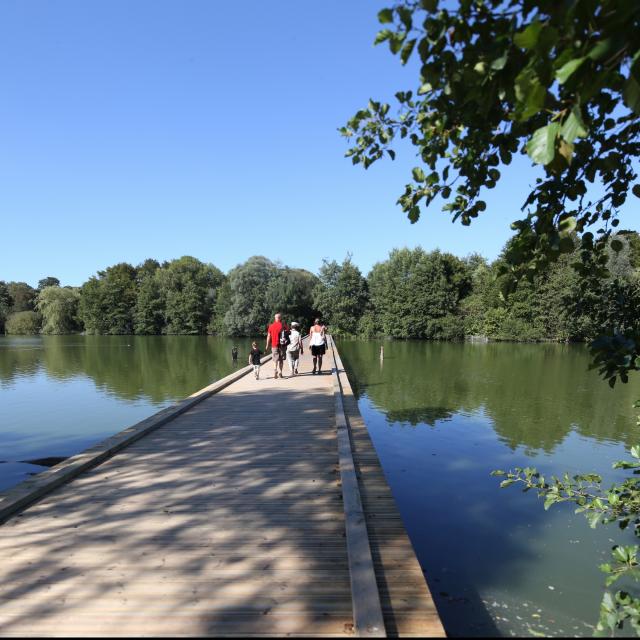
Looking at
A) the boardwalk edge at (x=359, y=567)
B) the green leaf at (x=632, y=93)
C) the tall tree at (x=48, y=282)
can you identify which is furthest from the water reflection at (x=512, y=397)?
the tall tree at (x=48, y=282)

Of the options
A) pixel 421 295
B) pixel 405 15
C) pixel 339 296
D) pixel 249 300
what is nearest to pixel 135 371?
pixel 405 15

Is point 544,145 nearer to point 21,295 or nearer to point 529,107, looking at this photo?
point 529,107

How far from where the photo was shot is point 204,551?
3.17m

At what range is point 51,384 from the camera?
17891 millimetres

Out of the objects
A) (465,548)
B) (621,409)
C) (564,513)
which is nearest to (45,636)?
(465,548)

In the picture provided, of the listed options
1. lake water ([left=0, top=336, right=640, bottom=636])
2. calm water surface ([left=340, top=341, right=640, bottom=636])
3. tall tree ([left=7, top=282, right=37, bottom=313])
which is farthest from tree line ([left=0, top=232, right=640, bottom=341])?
calm water surface ([left=340, top=341, right=640, bottom=636])

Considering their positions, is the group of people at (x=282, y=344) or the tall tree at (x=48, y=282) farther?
the tall tree at (x=48, y=282)

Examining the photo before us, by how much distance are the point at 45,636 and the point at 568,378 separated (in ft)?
65.9

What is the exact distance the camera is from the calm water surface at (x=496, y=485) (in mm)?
4164

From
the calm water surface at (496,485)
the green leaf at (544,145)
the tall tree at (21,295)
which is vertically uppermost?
the tall tree at (21,295)

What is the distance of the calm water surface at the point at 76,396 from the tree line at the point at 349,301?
62.4 ft

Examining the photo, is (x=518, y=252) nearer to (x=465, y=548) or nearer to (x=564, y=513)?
(x=465, y=548)

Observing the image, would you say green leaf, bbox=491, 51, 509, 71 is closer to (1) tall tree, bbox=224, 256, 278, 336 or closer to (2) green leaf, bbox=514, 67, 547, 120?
(2) green leaf, bbox=514, 67, 547, 120

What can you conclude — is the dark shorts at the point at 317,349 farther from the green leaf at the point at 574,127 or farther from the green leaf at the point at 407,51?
the green leaf at the point at 574,127
